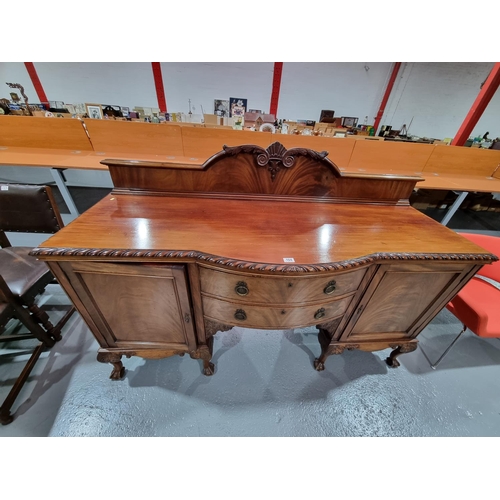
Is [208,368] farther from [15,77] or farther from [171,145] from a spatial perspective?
[15,77]

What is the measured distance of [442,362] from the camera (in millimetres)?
1449

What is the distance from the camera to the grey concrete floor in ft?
3.63

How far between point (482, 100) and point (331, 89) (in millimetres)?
3946

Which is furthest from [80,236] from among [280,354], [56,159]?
[56,159]

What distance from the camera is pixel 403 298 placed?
1029 millimetres

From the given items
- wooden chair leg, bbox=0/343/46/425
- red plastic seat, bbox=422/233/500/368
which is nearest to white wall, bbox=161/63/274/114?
red plastic seat, bbox=422/233/500/368

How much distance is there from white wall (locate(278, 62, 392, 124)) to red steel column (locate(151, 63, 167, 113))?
3238 mm

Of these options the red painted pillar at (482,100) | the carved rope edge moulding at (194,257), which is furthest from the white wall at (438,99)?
the carved rope edge moulding at (194,257)

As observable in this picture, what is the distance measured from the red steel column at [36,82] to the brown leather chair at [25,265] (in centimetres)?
652

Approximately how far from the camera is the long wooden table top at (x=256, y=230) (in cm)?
77

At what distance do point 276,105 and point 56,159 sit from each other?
5717 millimetres

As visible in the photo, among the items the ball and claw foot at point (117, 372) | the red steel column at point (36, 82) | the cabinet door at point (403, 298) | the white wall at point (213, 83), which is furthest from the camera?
the white wall at point (213, 83)

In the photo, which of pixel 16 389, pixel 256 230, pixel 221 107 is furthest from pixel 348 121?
pixel 16 389

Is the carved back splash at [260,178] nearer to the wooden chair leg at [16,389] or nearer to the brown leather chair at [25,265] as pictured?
the brown leather chair at [25,265]
